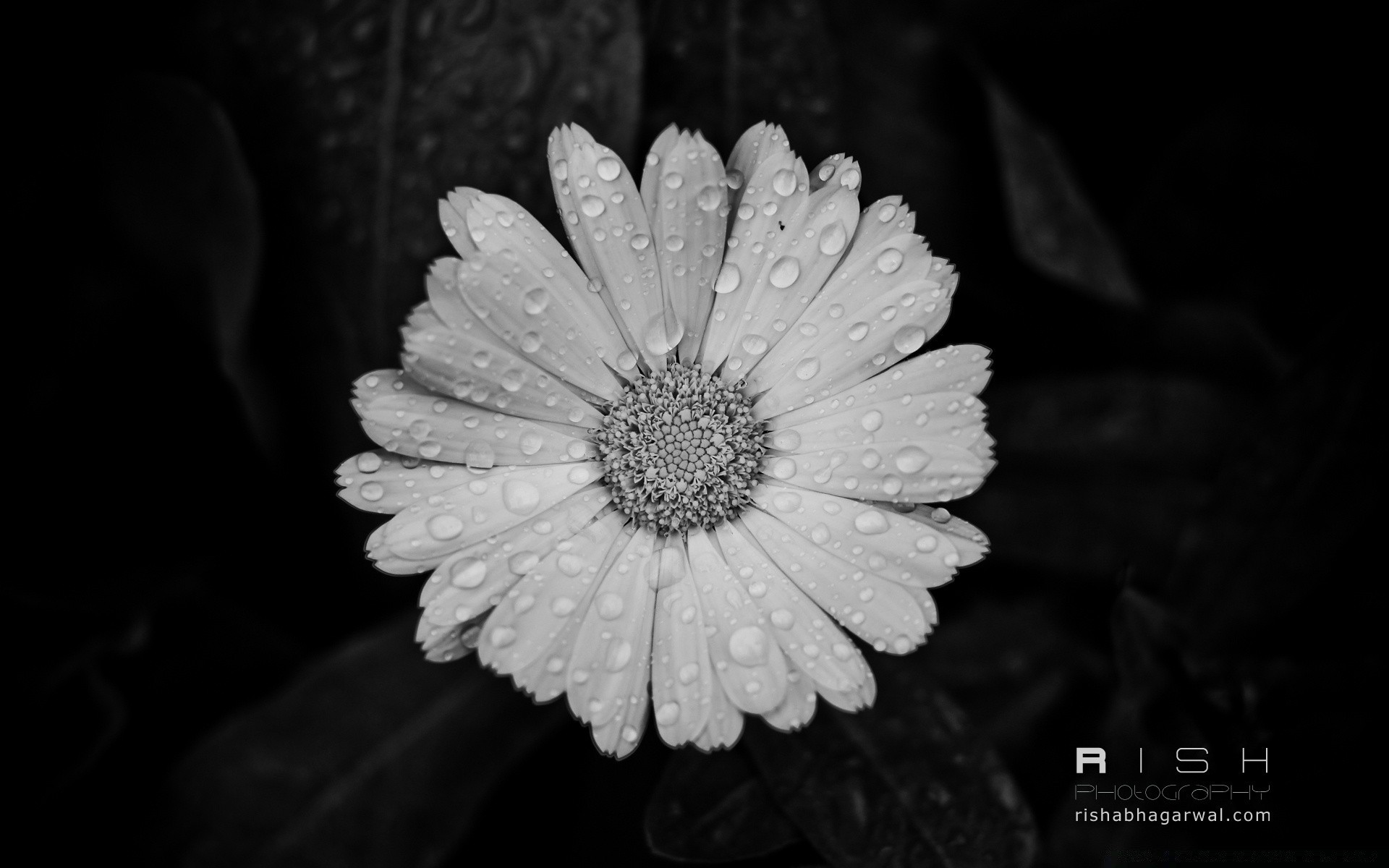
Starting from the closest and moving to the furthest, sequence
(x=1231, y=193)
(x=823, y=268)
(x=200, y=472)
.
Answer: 1. (x=823, y=268)
2. (x=200, y=472)
3. (x=1231, y=193)

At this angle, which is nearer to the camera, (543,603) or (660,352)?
(543,603)

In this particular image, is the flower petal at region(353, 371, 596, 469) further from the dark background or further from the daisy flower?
the dark background

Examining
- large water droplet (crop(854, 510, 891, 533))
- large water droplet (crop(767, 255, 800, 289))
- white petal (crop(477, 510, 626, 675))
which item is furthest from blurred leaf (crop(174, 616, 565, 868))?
large water droplet (crop(767, 255, 800, 289))

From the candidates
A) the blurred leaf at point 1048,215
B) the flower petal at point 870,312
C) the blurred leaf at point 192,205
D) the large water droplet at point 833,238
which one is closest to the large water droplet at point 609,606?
the flower petal at point 870,312

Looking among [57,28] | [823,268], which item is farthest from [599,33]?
[57,28]

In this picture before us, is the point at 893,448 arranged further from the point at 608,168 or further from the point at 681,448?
the point at 608,168

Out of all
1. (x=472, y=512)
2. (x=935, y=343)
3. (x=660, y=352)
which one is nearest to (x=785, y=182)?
(x=660, y=352)

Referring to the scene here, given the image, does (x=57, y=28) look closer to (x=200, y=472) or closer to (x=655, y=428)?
(x=200, y=472)
